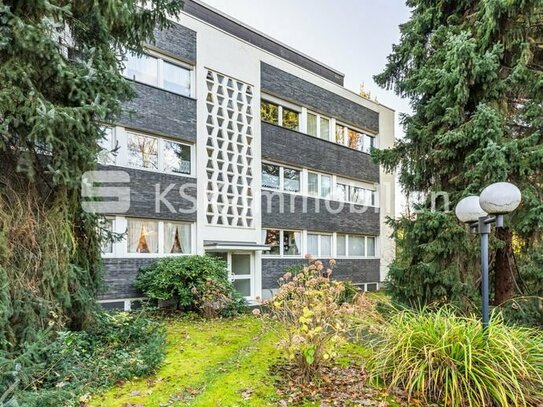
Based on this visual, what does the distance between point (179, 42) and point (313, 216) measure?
29.0ft

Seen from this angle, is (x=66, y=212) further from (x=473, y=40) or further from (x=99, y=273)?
(x=473, y=40)

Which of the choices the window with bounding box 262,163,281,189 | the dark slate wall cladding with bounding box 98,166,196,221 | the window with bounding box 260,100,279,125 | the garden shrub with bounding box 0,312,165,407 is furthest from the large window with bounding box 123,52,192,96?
the garden shrub with bounding box 0,312,165,407

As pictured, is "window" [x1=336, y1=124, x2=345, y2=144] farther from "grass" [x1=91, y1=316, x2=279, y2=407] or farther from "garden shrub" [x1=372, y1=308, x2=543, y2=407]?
"garden shrub" [x1=372, y1=308, x2=543, y2=407]

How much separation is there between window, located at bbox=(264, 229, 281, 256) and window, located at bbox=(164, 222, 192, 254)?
352cm

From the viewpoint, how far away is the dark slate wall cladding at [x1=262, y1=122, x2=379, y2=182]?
15.7 meters

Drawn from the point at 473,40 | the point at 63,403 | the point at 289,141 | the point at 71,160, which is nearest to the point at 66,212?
the point at 71,160

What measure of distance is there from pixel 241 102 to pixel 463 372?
474 inches

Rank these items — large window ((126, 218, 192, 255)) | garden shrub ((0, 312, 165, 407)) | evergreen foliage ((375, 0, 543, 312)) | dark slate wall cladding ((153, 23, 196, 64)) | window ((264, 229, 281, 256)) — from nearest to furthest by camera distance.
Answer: garden shrub ((0, 312, 165, 407)) < evergreen foliage ((375, 0, 543, 312)) < large window ((126, 218, 192, 255)) < dark slate wall cladding ((153, 23, 196, 64)) < window ((264, 229, 281, 256))

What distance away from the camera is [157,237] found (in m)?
12.4

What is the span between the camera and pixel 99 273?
6586 millimetres

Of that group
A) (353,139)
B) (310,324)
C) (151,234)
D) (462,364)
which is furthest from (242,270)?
(462,364)

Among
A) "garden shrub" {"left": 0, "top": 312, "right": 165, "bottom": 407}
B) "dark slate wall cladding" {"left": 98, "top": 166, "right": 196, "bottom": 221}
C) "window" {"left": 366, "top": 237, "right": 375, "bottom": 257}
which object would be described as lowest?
"garden shrub" {"left": 0, "top": 312, "right": 165, "bottom": 407}

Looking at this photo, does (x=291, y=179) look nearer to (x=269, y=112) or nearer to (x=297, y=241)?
(x=297, y=241)

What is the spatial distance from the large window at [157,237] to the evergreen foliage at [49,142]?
5.57 meters
